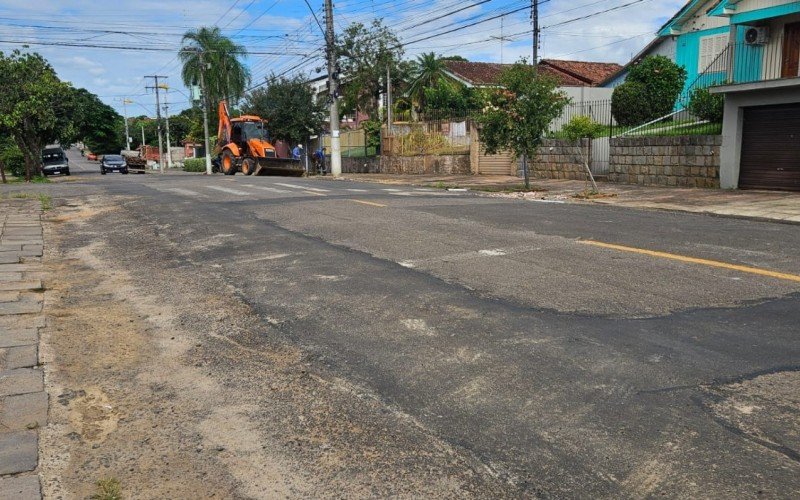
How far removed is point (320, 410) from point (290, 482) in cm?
82

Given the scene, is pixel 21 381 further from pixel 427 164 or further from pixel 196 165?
pixel 196 165

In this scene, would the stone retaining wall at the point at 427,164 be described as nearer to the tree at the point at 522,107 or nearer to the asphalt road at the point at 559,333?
the tree at the point at 522,107

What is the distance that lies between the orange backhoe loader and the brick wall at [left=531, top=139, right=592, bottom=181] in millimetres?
12111

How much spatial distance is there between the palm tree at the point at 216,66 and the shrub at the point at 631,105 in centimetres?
4214

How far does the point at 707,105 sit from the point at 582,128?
3.97 m

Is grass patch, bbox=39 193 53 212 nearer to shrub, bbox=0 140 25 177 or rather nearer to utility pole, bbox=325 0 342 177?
utility pole, bbox=325 0 342 177

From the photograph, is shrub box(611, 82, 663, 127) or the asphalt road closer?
the asphalt road

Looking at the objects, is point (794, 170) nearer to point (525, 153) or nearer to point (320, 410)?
point (525, 153)

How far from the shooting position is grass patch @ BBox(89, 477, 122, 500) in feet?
10.2

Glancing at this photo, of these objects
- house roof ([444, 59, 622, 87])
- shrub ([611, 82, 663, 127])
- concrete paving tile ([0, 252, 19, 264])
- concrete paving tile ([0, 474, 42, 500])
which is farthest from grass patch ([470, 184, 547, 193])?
house roof ([444, 59, 622, 87])

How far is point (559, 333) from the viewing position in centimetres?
527

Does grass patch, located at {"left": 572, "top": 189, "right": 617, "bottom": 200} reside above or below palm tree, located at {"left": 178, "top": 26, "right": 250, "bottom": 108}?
below

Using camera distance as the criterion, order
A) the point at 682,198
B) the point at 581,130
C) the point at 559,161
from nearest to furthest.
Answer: the point at 682,198
the point at 581,130
the point at 559,161

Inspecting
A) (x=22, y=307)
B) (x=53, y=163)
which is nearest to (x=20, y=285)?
(x=22, y=307)
